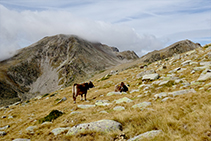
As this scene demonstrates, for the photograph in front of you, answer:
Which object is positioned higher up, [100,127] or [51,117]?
Result: [100,127]

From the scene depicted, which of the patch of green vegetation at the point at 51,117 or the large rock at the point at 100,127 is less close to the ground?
the large rock at the point at 100,127

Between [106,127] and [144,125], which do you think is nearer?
[144,125]

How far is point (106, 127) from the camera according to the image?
280 inches

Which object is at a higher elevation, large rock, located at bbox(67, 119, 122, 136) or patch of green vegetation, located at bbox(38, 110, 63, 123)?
large rock, located at bbox(67, 119, 122, 136)

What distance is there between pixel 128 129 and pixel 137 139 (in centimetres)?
117

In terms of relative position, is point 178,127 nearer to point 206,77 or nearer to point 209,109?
point 209,109

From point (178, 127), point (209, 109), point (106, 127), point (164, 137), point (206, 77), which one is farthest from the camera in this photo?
point (206, 77)

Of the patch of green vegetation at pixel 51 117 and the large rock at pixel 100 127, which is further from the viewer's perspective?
the patch of green vegetation at pixel 51 117

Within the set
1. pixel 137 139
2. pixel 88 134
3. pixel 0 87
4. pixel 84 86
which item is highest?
pixel 137 139

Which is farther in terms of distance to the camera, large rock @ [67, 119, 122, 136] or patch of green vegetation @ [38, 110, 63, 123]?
patch of green vegetation @ [38, 110, 63, 123]

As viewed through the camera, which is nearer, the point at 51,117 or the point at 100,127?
the point at 100,127

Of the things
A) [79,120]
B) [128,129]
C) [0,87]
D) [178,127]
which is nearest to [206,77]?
[178,127]

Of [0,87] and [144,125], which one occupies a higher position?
[144,125]

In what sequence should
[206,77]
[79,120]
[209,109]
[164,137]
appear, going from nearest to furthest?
[164,137] → [209,109] → [79,120] → [206,77]
